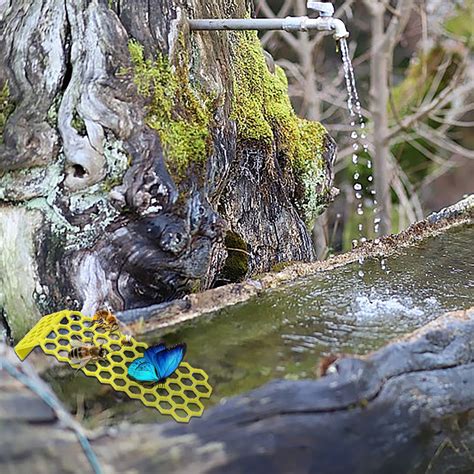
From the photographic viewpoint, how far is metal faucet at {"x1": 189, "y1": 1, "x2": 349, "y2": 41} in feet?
6.93

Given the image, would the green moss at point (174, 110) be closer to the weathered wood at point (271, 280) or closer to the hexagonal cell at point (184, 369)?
the weathered wood at point (271, 280)

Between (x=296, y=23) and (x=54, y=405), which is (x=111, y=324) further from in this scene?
(x=296, y=23)

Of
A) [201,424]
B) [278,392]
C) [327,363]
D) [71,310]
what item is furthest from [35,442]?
[71,310]

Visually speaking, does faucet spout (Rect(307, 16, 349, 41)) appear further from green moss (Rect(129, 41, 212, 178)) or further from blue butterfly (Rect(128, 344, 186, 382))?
blue butterfly (Rect(128, 344, 186, 382))

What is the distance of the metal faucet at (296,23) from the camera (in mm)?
2111

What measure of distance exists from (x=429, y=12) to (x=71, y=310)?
4.65 meters

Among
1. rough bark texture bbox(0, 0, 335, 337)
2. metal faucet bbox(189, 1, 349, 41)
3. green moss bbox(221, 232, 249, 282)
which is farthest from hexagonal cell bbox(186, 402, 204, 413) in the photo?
metal faucet bbox(189, 1, 349, 41)

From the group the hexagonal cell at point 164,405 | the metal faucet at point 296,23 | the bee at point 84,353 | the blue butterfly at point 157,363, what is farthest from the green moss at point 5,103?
the hexagonal cell at point 164,405

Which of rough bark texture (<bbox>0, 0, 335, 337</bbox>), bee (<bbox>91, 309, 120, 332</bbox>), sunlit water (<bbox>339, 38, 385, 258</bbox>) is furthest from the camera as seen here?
sunlit water (<bbox>339, 38, 385, 258</bbox>)

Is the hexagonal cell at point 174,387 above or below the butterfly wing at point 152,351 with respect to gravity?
below

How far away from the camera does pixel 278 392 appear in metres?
1.39

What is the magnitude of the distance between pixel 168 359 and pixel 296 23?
1.03 metres

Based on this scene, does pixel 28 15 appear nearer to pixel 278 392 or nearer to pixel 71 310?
pixel 71 310

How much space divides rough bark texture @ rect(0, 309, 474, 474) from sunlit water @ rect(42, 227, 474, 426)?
0.14 meters
